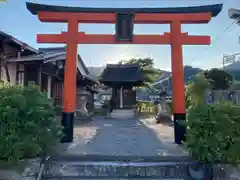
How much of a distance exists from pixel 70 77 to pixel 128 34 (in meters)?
1.96

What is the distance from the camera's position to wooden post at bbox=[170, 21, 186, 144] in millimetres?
6441

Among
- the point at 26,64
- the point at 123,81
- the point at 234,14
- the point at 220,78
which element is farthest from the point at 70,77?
the point at 234,14

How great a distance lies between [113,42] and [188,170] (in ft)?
12.6

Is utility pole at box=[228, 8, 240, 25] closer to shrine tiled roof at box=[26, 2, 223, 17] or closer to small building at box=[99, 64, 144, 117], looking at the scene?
small building at box=[99, 64, 144, 117]

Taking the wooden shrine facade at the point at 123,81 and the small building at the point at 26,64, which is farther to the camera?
the wooden shrine facade at the point at 123,81

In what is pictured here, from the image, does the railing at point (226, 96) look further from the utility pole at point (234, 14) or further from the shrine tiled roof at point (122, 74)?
the utility pole at point (234, 14)

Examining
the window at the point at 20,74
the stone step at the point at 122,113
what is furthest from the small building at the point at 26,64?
the stone step at the point at 122,113

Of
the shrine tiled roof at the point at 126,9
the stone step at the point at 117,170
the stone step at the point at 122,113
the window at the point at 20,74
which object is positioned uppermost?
the shrine tiled roof at the point at 126,9

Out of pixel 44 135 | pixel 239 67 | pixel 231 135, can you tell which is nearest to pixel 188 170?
pixel 231 135

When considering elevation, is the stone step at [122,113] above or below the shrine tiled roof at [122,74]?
below

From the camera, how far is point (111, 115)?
17.4 meters

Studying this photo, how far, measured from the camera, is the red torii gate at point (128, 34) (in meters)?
6.50

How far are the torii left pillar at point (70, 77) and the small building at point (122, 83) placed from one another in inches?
431

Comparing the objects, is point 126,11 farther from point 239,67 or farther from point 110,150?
point 239,67
